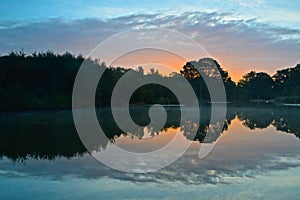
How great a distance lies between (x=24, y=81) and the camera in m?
32.7

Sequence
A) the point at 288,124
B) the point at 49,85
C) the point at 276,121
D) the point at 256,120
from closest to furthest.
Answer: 1. the point at 288,124
2. the point at 276,121
3. the point at 256,120
4. the point at 49,85

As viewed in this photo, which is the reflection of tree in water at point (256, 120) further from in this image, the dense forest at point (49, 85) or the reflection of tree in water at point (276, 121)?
the dense forest at point (49, 85)

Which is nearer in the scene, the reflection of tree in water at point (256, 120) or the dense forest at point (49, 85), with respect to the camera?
the reflection of tree in water at point (256, 120)

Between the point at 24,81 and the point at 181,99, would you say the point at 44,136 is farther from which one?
the point at 181,99

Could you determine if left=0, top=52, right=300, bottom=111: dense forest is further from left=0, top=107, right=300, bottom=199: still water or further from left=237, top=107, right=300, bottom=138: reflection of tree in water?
left=0, top=107, right=300, bottom=199: still water

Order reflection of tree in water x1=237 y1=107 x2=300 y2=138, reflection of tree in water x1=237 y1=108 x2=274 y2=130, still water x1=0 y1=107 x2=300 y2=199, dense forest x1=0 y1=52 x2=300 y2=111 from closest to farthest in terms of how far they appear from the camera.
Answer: still water x1=0 y1=107 x2=300 y2=199, reflection of tree in water x1=237 y1=107 x2=300 y2=138, reflection of tree in water x1=237 y1=108 x2=274 y2=130, dense forest x1=0 y1=52 x2=300 y2=111

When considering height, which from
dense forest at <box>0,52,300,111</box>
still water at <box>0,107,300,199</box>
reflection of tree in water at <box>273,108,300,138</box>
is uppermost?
dense forest at <box>0,52,300,111</box>

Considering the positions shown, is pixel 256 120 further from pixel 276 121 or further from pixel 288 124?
pixel 288 124

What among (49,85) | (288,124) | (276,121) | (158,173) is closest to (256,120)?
(276,121)

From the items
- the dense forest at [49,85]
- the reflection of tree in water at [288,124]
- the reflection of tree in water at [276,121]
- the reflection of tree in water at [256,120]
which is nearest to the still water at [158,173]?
the reflection of tree in water at [288,124]

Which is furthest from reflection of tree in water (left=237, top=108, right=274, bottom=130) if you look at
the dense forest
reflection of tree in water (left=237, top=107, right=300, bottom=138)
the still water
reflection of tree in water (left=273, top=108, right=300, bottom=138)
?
the dense forest

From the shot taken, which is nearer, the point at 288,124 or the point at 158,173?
the point at 158,173

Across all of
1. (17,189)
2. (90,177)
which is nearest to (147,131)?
(90,177)

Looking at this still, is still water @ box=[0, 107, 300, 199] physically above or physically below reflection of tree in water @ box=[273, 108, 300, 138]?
below
